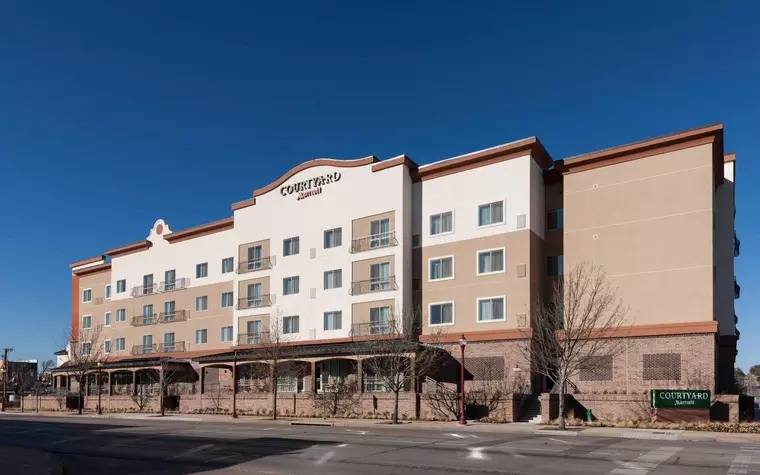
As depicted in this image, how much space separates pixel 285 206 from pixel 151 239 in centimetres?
2008

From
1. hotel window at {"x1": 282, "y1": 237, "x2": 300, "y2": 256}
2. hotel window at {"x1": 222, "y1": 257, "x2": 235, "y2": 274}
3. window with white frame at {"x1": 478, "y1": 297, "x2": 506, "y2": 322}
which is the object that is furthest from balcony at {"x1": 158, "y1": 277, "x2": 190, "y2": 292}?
window with white frame at {"x1": 478, "y1": 297, "x2": 506, "y2": 322}

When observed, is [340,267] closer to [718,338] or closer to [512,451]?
[718,338]

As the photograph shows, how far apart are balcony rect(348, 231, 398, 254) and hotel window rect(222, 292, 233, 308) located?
15.3 m

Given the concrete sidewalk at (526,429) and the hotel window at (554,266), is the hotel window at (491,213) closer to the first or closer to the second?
the hotel window at (554,266)

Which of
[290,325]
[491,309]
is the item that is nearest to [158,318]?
[290,325]

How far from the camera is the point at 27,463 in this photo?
17734 mm

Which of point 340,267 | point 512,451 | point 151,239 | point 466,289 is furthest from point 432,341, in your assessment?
point 151,239

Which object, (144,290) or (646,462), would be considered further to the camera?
(144,290)

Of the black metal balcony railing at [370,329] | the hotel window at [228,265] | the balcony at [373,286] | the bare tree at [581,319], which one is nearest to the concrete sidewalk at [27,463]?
the bare tree at [581,319]

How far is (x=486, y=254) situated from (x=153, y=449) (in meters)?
24.2

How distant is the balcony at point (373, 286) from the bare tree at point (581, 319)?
31.3 feet

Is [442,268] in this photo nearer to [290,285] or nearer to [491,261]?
[491,261]

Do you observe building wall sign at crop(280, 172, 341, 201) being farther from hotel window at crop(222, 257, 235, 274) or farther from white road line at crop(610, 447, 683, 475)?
white road line at crop(610, 447, 683, 475)

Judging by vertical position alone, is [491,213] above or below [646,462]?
above
